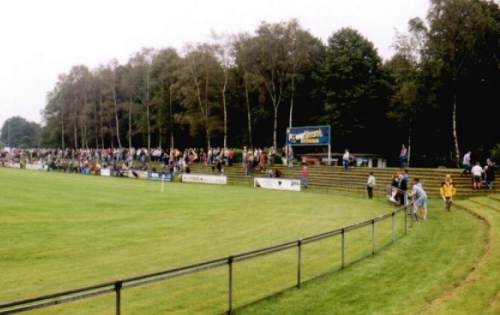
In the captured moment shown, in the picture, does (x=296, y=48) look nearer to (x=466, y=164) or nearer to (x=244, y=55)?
(x=244, y=55)

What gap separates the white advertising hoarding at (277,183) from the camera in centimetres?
4053

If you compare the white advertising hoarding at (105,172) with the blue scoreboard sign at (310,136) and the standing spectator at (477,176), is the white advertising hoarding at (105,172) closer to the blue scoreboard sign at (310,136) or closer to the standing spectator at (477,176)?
the blue scoreboard sign at (310,136)

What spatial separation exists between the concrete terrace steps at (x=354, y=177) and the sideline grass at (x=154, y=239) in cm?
538

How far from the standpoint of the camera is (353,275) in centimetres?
1327

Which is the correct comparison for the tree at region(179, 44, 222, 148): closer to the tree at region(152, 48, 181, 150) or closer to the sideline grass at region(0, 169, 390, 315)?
the tree at region(152, 48, 181, 150)

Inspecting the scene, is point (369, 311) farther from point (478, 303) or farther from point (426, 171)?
point (426, 171)

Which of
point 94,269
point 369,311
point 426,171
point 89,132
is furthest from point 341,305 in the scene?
point 89,132

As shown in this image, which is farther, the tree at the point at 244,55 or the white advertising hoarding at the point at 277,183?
the tree at the point at 244,55

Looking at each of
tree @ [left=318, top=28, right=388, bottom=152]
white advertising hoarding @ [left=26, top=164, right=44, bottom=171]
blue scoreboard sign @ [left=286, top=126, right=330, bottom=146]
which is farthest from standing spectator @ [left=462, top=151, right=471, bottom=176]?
white advertising hoarding @ [left=26, top=164, right=44, bottom=171]

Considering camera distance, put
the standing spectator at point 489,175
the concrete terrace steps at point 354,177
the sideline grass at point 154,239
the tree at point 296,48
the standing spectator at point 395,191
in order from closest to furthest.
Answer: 1. the sideline grass at point 154,239
2. the standing spectator at point 395,191
3. the standing spectator at point 489,175
4. the concrete terrace steps at point 354,177
5. the tree at point 296,48

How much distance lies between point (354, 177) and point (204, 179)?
1482 centimetres

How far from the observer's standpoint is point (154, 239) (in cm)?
1845

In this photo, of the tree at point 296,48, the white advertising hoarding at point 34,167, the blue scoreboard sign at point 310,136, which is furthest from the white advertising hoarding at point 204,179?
the white advertising hoarding at point 34,167

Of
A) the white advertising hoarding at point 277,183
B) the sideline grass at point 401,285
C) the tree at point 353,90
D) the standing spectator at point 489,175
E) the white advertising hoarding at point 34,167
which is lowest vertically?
the sideline grass at point 401,285
